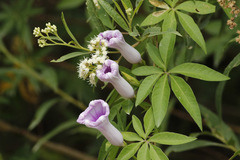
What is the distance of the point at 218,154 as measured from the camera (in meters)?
2.41

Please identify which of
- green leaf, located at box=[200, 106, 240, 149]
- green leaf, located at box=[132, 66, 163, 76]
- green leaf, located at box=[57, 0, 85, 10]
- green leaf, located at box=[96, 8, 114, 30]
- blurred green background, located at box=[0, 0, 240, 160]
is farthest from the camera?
green leaf, located at box=[57, 0, 85, 10]

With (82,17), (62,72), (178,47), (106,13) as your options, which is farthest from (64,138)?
(106,13)

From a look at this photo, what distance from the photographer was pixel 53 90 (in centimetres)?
240

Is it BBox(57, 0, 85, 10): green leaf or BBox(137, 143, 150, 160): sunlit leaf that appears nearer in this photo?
BBox(137, 143, 150, 160): sunlit leaf

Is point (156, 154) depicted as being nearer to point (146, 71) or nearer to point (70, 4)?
point (146, 71)

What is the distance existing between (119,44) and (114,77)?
109 mm

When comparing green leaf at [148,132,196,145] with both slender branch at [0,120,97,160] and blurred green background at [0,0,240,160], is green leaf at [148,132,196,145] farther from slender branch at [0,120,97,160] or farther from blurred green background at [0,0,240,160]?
slender branch at [0,120,97,160]

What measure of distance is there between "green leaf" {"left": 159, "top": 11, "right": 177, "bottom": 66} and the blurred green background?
110 cm

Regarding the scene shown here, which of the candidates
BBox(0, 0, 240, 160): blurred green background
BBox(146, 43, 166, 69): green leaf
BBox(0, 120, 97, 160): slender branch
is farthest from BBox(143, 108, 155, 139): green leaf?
BBox(0, 120, 97, 160): slender branch

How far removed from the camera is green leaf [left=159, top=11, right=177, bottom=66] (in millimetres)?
1119

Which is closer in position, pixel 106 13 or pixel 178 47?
pixel 106 13

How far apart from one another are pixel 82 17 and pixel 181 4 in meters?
1.78

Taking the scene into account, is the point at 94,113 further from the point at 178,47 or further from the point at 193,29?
the point at 178,47


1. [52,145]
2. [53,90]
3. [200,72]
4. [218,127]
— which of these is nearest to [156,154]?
[200,72]
